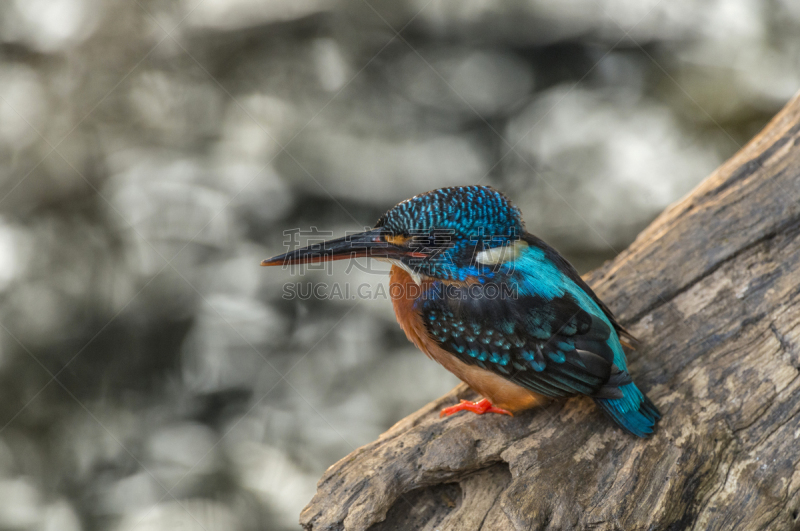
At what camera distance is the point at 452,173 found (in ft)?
14.7

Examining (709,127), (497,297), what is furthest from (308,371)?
(709,127)

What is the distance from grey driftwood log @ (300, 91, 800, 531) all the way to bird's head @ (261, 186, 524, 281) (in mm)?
742

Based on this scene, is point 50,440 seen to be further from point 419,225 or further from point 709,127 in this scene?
point 709,127

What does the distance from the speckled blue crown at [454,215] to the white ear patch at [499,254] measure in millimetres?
42

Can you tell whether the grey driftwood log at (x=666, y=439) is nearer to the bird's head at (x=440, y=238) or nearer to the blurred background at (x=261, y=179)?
the bird's head at (x=440, y=238)

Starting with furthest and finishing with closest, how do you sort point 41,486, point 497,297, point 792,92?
point 792,92, point 41,486, point 497,297

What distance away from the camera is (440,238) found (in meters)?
2.57

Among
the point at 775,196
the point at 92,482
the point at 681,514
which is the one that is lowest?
the point at 681,514

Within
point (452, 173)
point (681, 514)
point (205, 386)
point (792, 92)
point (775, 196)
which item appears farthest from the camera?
point (792, 92)

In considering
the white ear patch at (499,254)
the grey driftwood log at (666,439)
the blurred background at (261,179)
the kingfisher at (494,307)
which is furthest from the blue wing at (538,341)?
the blurred background at (261,179)

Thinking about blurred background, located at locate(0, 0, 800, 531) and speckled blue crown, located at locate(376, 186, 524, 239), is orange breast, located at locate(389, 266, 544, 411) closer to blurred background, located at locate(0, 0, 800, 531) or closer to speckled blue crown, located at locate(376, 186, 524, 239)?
speckled blue crown, located at locate(376, 186, 524, 239)

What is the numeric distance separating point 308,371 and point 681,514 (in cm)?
266

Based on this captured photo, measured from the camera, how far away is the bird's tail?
8.07ft

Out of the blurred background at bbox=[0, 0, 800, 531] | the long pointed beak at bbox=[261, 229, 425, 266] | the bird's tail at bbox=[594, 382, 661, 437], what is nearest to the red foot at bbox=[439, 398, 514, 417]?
the bird's tail at bbox=[594, 382, 661, 437]
